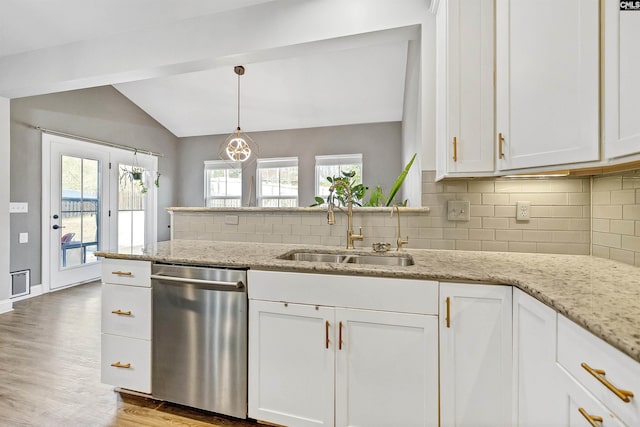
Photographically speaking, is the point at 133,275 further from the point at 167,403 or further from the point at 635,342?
the point at 635,342

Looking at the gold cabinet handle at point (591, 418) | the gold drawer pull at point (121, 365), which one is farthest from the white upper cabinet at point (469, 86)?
the gold drawer pull at point (121, 365)

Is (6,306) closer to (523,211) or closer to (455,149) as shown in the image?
(455,149)

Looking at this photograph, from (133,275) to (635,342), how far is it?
1996 mm

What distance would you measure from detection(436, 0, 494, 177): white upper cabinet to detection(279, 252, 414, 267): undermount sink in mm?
562

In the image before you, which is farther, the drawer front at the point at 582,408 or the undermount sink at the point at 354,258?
the undermount sink at the point at 354,258

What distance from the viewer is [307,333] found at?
4.73 ft

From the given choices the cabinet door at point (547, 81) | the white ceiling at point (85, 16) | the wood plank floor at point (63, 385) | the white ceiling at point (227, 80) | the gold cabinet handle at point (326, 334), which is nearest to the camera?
the cabinet door at point (547, 81)

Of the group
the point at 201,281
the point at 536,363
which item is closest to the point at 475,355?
the point at 536,363

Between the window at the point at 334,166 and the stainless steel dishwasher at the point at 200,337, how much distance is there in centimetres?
408

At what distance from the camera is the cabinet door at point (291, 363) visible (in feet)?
4.66

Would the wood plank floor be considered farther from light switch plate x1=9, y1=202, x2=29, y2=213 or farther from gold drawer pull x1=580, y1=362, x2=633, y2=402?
gold drawer pull x1=580, y1=362, x2=633, y2=402

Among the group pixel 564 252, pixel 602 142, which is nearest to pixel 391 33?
pixel 602 142

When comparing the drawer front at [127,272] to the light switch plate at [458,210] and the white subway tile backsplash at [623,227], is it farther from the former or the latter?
the white subway tile backsplash at [623,227]

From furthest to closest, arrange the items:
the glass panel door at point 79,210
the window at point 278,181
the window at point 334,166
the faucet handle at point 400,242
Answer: the window at point 278,181 → the window at point 334,166 → the glass panel door at point 79,210 → the faucet handle at point 400,242
